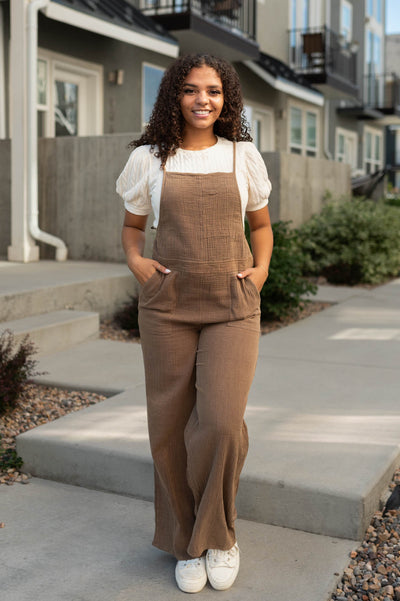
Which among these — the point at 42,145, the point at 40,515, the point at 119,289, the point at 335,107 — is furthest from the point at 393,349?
the point at 335,107

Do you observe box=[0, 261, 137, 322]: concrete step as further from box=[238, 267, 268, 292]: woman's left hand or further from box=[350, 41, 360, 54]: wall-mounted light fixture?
box=[350, 41, 360, 54]: wall-mounted light fixture

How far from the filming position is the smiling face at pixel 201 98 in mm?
2602

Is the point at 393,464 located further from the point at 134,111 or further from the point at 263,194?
the point at 134,111

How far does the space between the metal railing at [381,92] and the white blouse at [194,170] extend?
71.1 feet

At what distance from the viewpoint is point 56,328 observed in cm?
579

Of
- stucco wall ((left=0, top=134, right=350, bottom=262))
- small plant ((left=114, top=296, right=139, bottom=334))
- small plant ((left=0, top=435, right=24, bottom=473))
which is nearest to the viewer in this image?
small plant ((left=0, top=435, right=24, bottom=473))

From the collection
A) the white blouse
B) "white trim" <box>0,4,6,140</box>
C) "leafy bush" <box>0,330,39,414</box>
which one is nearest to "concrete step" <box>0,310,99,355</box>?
"leafy bush" <box>0,330,39,414</box>

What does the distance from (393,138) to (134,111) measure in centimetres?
2251

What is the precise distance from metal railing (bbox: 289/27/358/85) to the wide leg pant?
15659 mm

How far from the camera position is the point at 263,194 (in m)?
2.69

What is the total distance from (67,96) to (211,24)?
2.91m

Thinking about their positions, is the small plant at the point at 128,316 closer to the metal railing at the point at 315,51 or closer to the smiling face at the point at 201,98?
the smiling face at the point at 201,98

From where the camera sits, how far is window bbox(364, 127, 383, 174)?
23875 millimetres

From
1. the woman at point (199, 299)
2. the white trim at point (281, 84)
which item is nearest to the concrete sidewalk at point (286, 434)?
the woman at point (199, 299)
